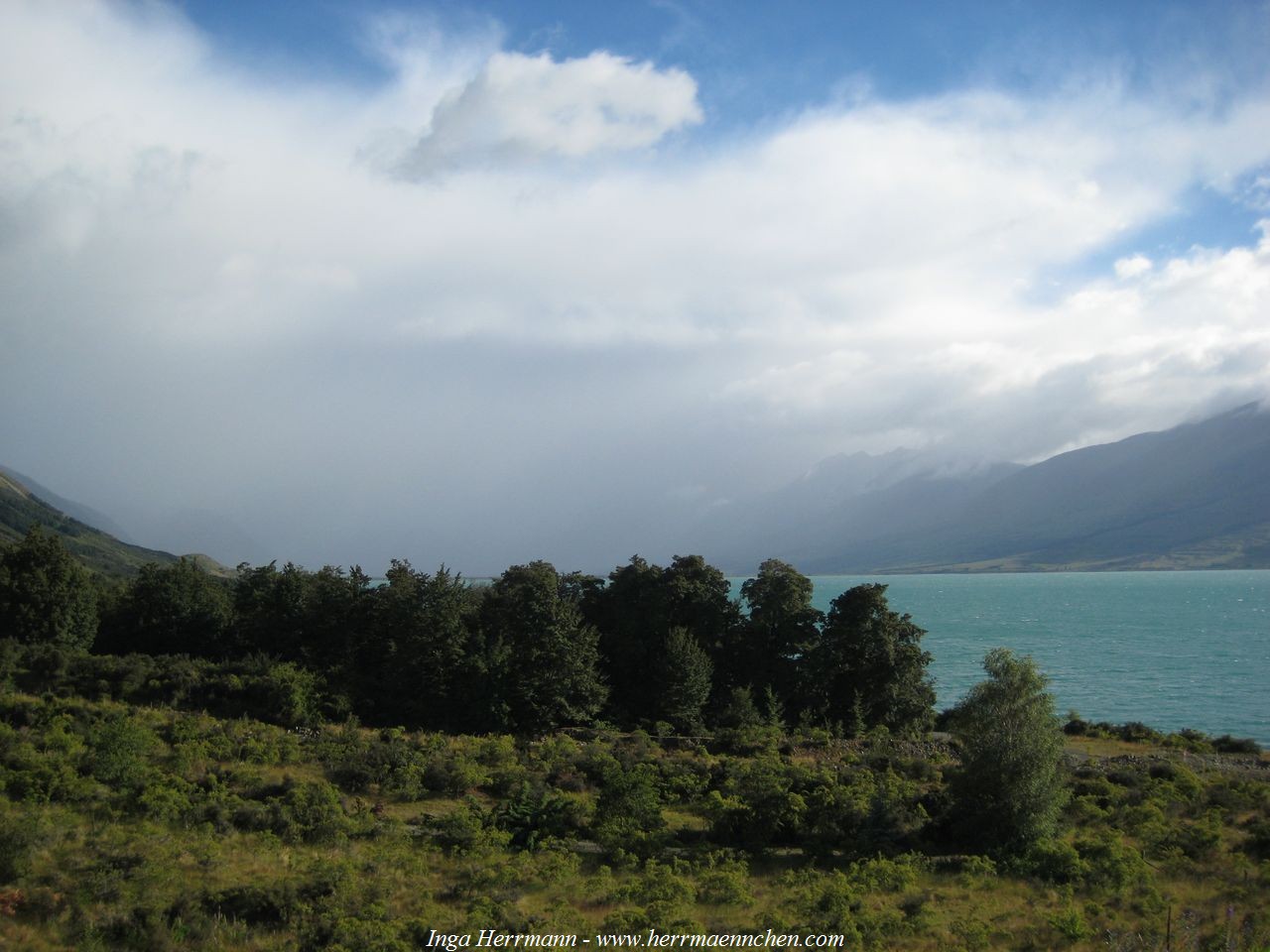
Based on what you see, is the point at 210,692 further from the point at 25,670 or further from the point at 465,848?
the point at 465,848

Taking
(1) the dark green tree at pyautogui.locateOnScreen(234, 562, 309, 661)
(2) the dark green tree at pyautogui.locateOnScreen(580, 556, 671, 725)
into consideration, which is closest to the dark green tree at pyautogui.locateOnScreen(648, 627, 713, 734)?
(2) the dark green tree at pyautogui.locateOnScreen(580, 556, 671, 725)

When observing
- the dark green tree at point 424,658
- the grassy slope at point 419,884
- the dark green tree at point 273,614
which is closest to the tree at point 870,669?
the grassy slope at point 419,884

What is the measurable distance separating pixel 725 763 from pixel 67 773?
66.0ft

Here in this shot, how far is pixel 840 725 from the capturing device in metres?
38.5

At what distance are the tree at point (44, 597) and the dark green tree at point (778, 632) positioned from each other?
1311 inches

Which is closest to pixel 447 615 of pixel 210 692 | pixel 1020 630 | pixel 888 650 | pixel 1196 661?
pixel 210 692

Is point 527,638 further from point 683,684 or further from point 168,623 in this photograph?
point 168,623

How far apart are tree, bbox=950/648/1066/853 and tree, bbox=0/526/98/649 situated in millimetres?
39243

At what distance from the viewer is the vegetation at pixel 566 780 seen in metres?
16.5

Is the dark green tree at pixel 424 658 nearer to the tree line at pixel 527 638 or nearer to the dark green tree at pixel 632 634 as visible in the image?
the tree line at pixel 527 638

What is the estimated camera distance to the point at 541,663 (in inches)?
1475

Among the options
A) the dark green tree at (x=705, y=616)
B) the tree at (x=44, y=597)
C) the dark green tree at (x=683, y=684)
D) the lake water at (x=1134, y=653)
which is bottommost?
the lake water at (x=1134, y=653)

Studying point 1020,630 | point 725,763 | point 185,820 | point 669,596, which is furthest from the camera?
point 1020,630

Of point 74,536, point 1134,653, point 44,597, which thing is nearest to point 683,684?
point 44,597
